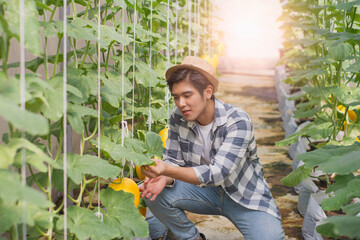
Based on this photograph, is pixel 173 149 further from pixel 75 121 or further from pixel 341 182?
pixel 75 121

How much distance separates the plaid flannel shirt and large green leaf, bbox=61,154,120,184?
0.68 m

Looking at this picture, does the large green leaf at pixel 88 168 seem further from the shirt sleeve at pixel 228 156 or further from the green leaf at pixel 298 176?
the green leaf at pixel 298 176

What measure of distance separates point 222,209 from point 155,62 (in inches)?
45.9

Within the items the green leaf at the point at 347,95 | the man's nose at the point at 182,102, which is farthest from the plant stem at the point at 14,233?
the green leaf at the point at 347,95

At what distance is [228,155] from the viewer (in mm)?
2223

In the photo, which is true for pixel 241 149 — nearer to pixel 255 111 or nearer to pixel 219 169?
pixel 219 169

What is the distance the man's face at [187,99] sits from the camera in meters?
2.24

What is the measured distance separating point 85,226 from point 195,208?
0.99 m

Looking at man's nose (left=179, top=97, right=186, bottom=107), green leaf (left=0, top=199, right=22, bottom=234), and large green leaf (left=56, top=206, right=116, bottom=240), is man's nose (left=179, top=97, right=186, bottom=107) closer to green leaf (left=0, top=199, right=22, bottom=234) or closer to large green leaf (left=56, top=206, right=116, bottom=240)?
large green leaf (left=56, top=206, right=116, bottom=240)

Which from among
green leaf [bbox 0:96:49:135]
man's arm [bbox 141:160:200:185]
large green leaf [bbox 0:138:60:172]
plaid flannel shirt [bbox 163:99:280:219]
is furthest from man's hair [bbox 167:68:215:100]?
green leaf [bbox 0:96:49:135]

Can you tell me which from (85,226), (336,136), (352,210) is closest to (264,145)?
(336,136)

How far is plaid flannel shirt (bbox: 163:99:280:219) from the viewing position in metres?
2.22

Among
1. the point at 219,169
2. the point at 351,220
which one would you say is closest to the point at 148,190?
the point at 219,169

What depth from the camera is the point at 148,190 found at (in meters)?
2.27
